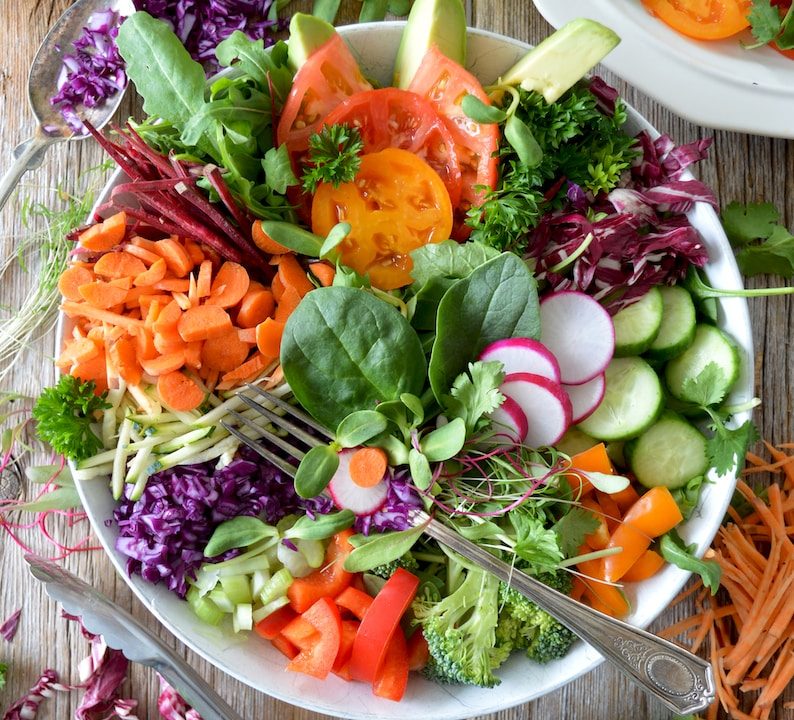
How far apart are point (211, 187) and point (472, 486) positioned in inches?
42.1

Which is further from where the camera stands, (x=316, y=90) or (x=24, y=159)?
(x=24, y=159)

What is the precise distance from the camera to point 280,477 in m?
2.29

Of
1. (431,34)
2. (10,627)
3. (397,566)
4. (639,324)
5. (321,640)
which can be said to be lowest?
(10,627)

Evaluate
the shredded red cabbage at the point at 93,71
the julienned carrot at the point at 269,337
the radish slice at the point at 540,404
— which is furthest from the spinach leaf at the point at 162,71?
the radish slice at the point at 540,404

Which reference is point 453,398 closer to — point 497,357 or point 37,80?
point 497,357

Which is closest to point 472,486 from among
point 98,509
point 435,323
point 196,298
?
point 435,323

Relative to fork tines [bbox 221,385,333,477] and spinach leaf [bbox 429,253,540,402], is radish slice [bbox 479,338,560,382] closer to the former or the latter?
spinach leaf [bbox 429,253,540,402]

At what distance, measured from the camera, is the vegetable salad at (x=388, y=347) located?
213 centimetres

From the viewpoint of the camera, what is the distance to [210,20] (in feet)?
8.50

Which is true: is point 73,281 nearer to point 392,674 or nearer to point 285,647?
point 285,647

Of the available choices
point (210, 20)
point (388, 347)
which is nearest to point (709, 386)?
point (388, 347)

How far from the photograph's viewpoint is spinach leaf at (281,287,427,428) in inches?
82.9

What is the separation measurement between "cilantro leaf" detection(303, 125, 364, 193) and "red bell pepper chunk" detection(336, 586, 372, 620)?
44.4 inches

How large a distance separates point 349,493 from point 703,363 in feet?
3.47
